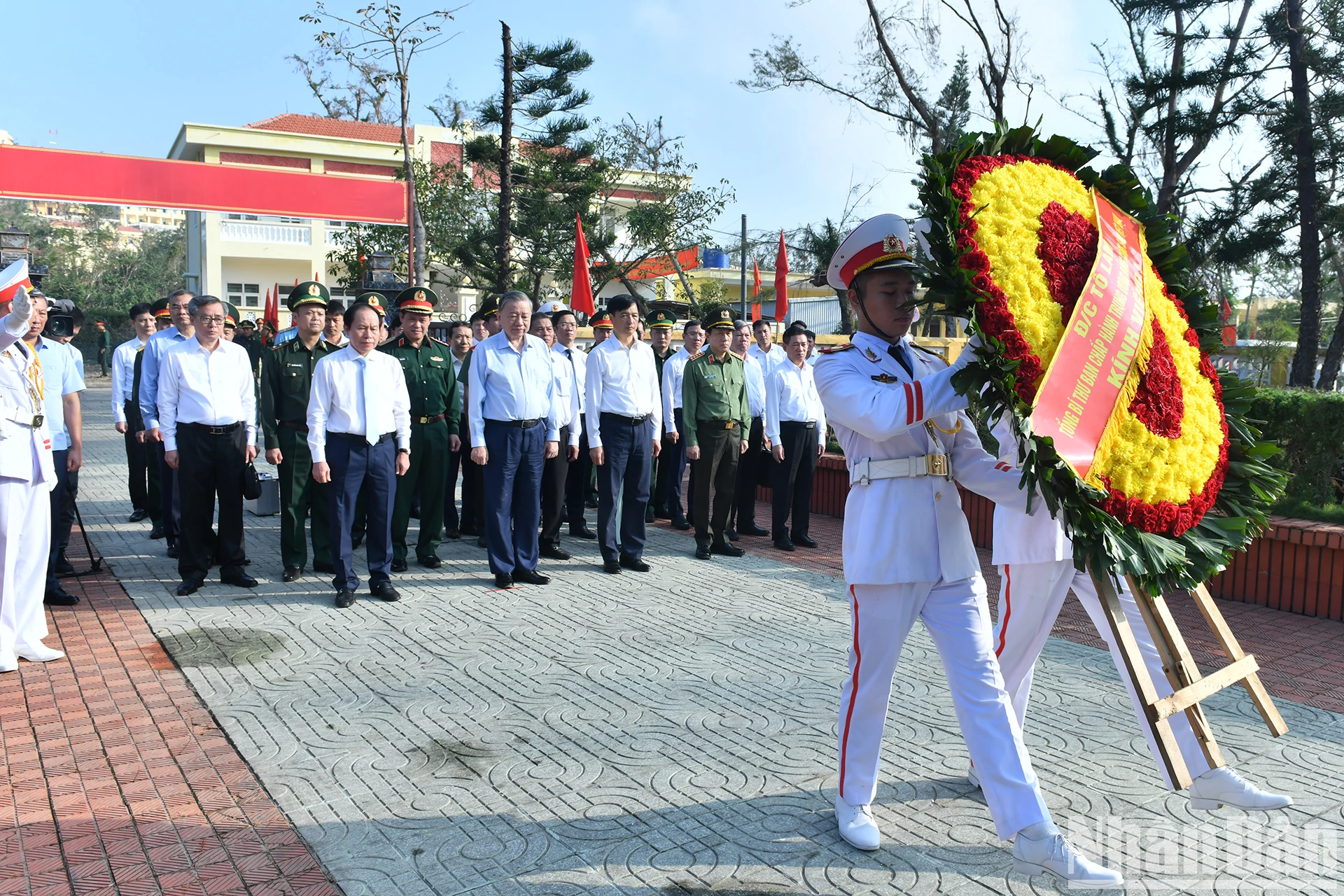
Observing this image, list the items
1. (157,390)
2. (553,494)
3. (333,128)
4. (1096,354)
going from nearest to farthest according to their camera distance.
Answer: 1. (1096,354)
2. (553,494)
3. (157,390)
4. (333,128)

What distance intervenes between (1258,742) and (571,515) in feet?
20.9

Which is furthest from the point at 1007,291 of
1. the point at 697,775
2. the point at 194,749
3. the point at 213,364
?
the point at 213,364

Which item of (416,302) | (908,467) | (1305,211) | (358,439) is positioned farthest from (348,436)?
(1305,211)

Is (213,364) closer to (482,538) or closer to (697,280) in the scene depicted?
(482,538)

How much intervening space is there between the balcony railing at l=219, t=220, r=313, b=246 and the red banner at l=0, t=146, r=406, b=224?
74.7ft

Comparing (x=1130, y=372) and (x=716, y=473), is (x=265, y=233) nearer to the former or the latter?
(x=716, y=473)

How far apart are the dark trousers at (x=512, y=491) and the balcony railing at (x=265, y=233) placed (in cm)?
3683

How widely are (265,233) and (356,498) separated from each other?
37.4 m

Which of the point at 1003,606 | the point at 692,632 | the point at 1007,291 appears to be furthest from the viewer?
the point at 692,632

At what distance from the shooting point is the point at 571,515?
9602 millimetres

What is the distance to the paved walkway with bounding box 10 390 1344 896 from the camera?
10.5 feet

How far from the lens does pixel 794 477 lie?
9195mm

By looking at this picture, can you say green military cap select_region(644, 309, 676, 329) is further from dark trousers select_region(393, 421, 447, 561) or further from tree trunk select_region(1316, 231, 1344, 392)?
tree trunk select_region(1316, 231, 1344, 392)

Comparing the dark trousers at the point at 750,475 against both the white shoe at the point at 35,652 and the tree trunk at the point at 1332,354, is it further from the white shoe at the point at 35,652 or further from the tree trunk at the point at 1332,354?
the tree trunk at the point at 1332,354
